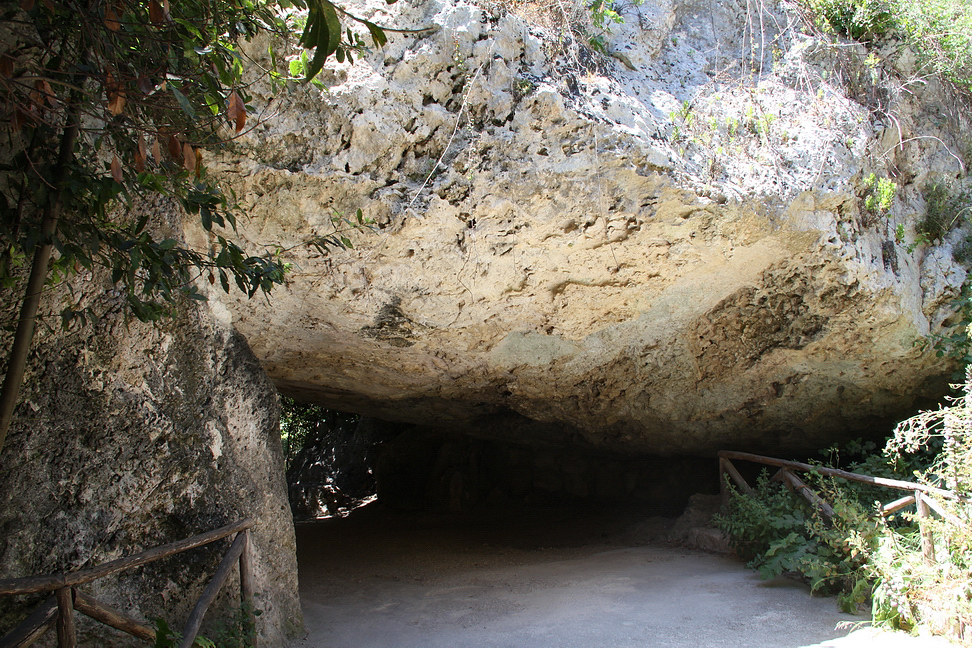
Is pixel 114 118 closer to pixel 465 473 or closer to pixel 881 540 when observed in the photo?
pixel 881 540

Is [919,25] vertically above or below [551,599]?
above

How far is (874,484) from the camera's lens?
4039mm

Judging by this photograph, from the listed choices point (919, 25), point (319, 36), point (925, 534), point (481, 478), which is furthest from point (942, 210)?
point (481, 478)

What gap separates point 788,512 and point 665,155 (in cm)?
275

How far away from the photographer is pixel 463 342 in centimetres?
452

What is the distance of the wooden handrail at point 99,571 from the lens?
2.08 meters

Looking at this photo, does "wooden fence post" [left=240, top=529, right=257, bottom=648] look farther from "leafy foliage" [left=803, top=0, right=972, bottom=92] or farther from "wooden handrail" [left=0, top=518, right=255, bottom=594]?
"leafy foliage" [left=803, top=0, right=972, bottom=92]

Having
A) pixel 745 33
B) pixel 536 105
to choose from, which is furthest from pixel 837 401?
pixel 536 105

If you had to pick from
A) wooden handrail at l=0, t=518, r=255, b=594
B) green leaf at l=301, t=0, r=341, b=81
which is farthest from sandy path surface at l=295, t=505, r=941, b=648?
green leaf at l=301, t=0, r=341, b=81

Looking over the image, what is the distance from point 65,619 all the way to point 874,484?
4402 millimetres

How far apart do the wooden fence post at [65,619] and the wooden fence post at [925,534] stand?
3900 millimetres

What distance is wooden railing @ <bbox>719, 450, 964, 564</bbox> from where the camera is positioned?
3330 mm

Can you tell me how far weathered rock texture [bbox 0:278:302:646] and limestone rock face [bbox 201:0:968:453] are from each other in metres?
0.53

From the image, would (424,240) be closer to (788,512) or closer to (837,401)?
(788,512)
